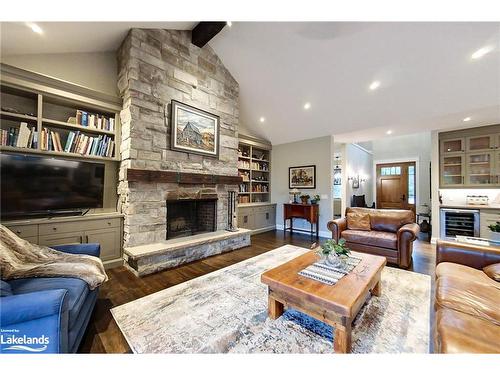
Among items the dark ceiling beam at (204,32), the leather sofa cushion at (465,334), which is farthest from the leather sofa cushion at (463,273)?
the dark ceiling beam at (204,32)

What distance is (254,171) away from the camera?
6098 mm

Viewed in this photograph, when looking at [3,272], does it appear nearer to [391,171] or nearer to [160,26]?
[160,26]

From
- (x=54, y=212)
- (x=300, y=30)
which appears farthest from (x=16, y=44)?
(x=300, y=30)

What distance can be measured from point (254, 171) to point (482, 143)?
513 cm

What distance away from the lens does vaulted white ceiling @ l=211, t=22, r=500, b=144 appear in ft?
9.31

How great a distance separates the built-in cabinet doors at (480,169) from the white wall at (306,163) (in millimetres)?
2785

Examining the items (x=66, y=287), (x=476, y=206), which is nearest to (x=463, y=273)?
(x=66, y=287)

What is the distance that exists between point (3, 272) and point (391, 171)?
9.80 m

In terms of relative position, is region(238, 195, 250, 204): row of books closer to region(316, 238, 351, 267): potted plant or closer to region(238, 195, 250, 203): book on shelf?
region(238, 195, 250, 203): book on shelf

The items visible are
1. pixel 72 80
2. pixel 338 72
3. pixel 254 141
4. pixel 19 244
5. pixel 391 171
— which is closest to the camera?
pixel 19 244

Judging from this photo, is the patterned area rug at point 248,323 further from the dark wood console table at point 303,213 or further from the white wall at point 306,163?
the white wall at point 306,163

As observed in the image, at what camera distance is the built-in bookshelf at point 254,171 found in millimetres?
5618

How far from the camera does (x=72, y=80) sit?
9.62 ft
